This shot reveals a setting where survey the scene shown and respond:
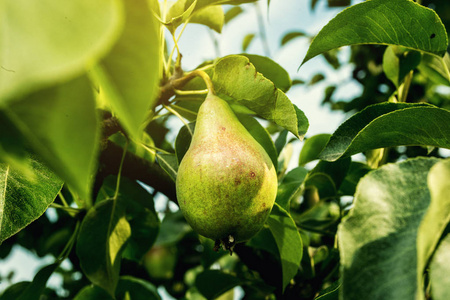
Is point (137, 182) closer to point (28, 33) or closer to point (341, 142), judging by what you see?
point (341, 142)

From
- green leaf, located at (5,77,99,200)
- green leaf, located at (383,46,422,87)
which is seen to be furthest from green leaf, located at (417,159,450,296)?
green leaf, located at (383,46,422,87)

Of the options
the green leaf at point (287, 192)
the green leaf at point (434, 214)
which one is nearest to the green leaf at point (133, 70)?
the green leaf at point (434, 214)

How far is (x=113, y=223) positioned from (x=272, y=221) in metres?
0.40

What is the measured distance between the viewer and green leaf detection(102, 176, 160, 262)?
1.17 meters

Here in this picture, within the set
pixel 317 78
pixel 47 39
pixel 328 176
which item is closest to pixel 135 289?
pixel 328 176

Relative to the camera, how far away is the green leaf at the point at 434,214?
374mm

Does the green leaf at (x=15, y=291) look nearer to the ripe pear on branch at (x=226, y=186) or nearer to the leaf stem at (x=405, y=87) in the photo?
the ripe pear on branch at (x=226, y=186)

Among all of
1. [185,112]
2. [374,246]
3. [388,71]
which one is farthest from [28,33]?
[388,71]

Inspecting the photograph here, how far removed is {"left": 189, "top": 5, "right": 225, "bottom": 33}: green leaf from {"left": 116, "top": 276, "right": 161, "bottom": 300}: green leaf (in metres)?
0.88

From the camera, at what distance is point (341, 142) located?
2.36 feet

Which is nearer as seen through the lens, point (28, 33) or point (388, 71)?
point (28, 33)

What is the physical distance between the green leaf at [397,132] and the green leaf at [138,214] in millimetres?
645

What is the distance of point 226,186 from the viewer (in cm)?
62

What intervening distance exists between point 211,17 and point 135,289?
934 mm
